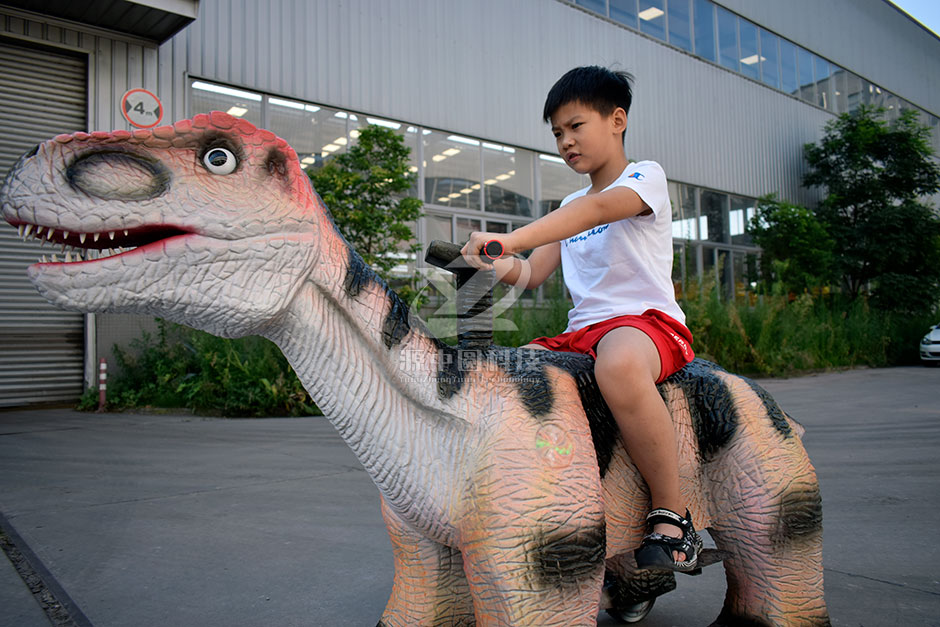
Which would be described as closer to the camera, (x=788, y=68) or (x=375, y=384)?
(x=375, y=384)

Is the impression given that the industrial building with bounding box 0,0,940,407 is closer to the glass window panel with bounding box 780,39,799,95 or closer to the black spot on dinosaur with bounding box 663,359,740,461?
the glass window panel with bounding box 780,39,799,95

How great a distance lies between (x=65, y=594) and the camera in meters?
2.09

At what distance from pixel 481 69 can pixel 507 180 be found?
1.87 metres

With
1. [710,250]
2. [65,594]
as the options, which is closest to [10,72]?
[65,594]

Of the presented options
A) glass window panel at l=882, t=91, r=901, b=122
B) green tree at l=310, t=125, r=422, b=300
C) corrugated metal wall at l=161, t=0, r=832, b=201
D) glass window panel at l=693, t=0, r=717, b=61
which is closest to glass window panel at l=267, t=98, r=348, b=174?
corrugated metal wall at l=161, t=0, r=832, b=201

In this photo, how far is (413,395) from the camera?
1294 mm

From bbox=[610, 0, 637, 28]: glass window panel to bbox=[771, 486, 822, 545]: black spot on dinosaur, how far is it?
1278 centimetres

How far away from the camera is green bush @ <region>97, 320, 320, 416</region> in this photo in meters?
6.66

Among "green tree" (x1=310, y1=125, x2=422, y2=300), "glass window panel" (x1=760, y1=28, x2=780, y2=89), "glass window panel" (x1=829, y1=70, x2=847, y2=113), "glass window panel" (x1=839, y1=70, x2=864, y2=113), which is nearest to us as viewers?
"green tree" (x1=310, y1=125, x2=422, y2=300)

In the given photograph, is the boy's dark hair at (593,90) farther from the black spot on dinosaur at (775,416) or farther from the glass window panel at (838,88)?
the glass window panel at (838,88)

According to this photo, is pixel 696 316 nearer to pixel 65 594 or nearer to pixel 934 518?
pixel 934 518

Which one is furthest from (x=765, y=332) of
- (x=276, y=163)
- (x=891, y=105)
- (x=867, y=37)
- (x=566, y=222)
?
(x=891, y=105)

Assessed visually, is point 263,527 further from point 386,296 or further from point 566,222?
point 566,222

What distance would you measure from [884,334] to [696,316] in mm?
6017
